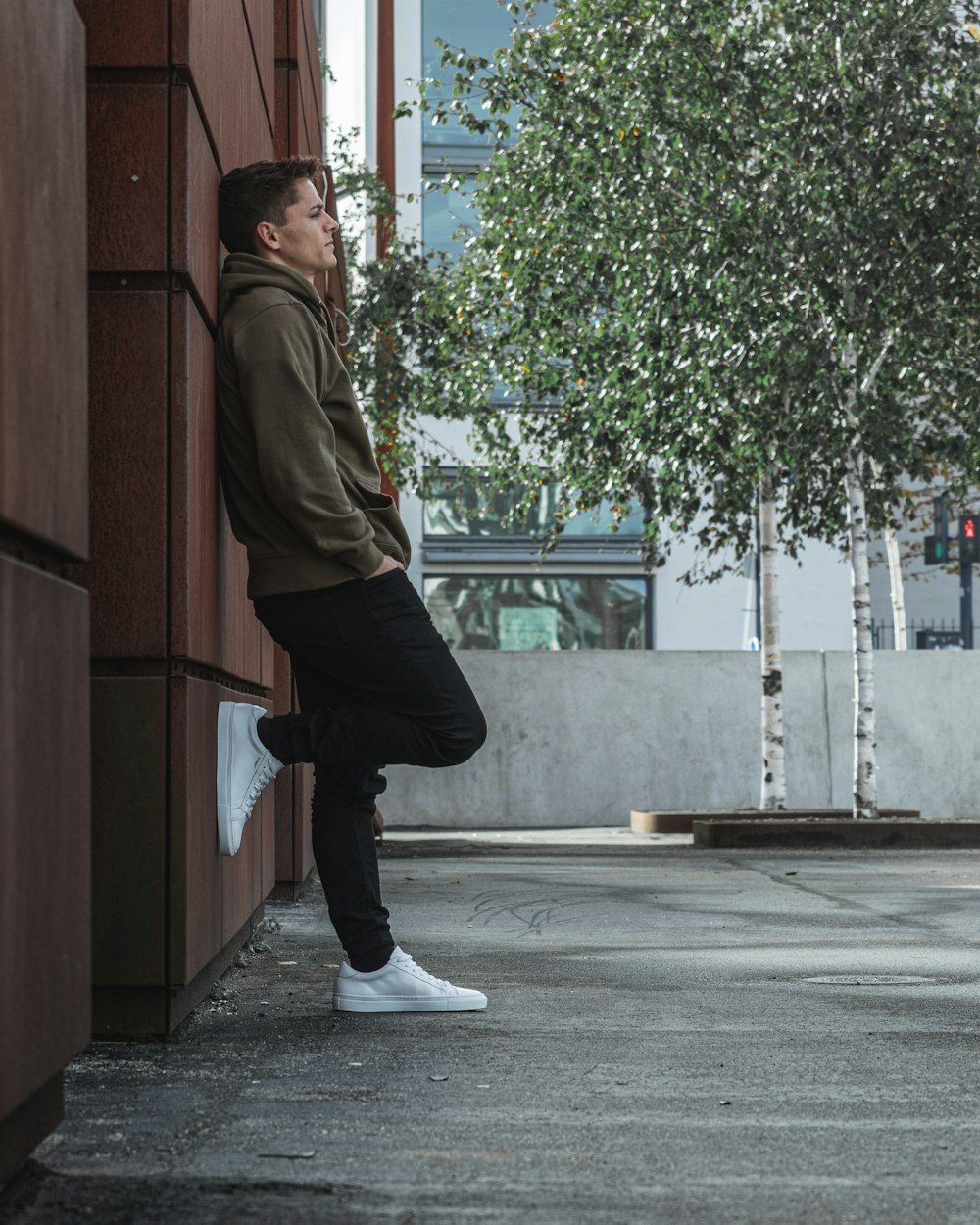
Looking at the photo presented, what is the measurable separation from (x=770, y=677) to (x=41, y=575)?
51.3 ft

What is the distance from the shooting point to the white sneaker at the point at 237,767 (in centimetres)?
443

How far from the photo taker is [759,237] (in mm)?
14625

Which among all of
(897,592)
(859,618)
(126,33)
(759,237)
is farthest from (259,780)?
(897,592)

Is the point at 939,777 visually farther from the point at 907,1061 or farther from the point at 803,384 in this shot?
the point at 907,1061

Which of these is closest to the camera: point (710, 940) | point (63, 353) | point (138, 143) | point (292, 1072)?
point (63, 353)

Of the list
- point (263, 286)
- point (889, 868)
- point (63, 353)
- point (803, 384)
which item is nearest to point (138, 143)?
point (263, 286)

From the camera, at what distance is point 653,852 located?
1366cm

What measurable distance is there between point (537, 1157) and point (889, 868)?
9009mm

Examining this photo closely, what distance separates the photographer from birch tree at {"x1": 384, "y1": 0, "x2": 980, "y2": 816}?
14695mm

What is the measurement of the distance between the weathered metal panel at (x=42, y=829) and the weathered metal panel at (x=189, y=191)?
4.46ft

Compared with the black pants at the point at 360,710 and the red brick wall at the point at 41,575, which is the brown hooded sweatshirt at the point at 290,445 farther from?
the red brick wall at the point at 41,575

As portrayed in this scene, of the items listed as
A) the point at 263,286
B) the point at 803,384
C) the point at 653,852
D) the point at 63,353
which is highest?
the point at 803,384

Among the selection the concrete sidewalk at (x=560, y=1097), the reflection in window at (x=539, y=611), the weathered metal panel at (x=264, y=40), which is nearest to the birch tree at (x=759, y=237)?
the weathered metal panel at (x=264, y=40)

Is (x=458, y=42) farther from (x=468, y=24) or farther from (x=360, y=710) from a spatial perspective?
(x=360, y=710)
